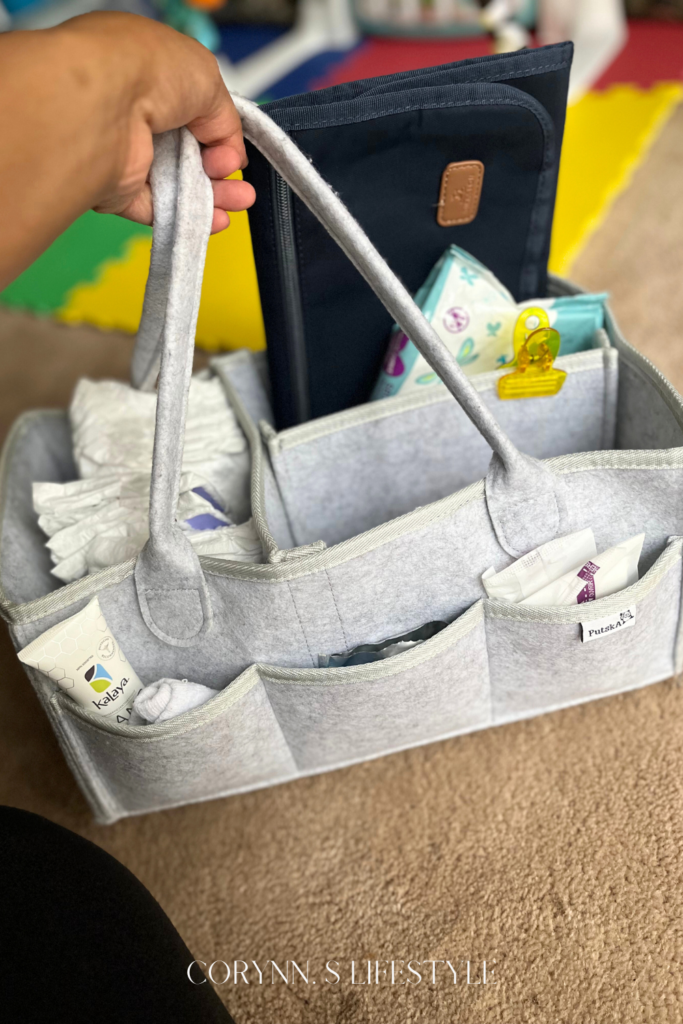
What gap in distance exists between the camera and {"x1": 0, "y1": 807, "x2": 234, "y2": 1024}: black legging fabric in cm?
53

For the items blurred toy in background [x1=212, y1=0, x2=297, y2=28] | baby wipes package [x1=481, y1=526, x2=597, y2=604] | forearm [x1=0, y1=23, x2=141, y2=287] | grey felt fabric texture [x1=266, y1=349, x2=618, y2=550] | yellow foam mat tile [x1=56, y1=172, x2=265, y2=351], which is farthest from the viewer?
blurred toy in background [x1=212, y1=0, x2=297, y2=28]

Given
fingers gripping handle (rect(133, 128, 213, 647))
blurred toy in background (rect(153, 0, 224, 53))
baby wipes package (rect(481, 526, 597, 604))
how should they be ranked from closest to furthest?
fingers gripping handle (rect(133, 128, 213, 647))
baby wipes package (rect(481, 526, 597, 604))
blurred toy in background (rect(153, 0, 224, 53))

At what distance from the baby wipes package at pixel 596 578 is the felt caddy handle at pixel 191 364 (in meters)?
0.05

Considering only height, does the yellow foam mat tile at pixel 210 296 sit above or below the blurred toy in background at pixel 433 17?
below

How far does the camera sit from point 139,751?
77 centimetres

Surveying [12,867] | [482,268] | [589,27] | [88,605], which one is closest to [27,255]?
[88,605]

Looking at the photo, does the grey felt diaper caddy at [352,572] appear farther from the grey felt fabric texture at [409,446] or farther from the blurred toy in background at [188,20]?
the blurred toy in background at [188,20]

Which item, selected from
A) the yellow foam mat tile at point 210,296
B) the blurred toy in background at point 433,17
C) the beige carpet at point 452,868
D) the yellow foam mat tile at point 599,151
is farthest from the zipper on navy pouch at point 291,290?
the blurred toy in background at point 433,17

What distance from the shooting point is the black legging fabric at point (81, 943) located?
1.73 feet

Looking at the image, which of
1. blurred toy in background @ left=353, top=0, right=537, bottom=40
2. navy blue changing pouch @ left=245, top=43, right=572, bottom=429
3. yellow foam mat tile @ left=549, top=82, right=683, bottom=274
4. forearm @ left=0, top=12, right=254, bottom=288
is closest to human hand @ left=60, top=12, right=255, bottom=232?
forearm @ left=0, top=12, right=254, bottom=288

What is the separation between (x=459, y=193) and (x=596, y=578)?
43 cm

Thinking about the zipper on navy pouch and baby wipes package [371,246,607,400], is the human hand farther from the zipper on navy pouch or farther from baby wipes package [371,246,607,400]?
baby wipes package [371,246,607,400]

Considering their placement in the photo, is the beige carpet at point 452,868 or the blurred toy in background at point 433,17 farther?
the blurred toy in background at point 433,17

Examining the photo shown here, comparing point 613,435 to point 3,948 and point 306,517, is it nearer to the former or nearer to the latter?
point 306,517
